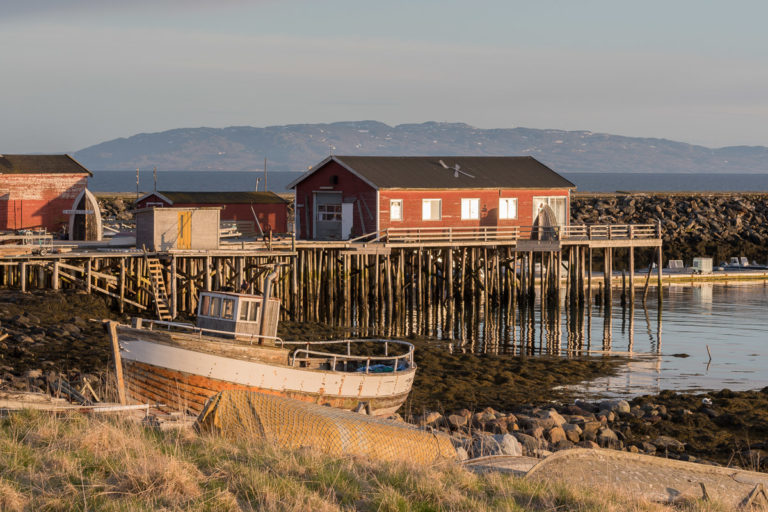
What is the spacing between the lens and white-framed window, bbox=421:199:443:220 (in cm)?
4597

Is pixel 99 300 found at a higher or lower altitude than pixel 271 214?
lower

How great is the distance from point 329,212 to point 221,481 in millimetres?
36300

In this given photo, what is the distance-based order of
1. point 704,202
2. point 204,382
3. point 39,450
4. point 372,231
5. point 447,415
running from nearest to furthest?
point 39,450 < point 204,382 < point 447,415 < point 372,231 < point 704,202

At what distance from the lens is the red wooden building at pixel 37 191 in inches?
1833

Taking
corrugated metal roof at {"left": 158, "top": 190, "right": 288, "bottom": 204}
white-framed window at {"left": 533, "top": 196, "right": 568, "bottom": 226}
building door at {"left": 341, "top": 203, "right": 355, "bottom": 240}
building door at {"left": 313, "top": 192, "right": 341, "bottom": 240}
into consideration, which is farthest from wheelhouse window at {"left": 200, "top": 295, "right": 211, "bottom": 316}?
white-framed window at {"left": 533, "top": 196, "right": 568, "bottom": 226}

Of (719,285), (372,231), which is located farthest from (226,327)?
(719,285)

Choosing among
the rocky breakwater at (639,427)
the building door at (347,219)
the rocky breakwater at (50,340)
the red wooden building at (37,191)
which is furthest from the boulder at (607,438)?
the red wooden building at (37,191)

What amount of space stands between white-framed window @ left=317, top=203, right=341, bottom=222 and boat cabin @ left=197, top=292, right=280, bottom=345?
2499 cm

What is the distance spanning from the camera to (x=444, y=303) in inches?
1849

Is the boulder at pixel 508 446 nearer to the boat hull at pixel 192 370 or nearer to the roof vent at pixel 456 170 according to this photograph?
the boat hull at pixel 192 370

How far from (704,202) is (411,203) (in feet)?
172

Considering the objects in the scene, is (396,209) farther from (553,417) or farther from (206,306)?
(553,417)

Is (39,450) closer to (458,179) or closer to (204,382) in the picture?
(204,382)

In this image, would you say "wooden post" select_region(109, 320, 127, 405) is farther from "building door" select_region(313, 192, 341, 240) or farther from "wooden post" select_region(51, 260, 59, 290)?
"building door" select_region(313, 192, 341, 240)
